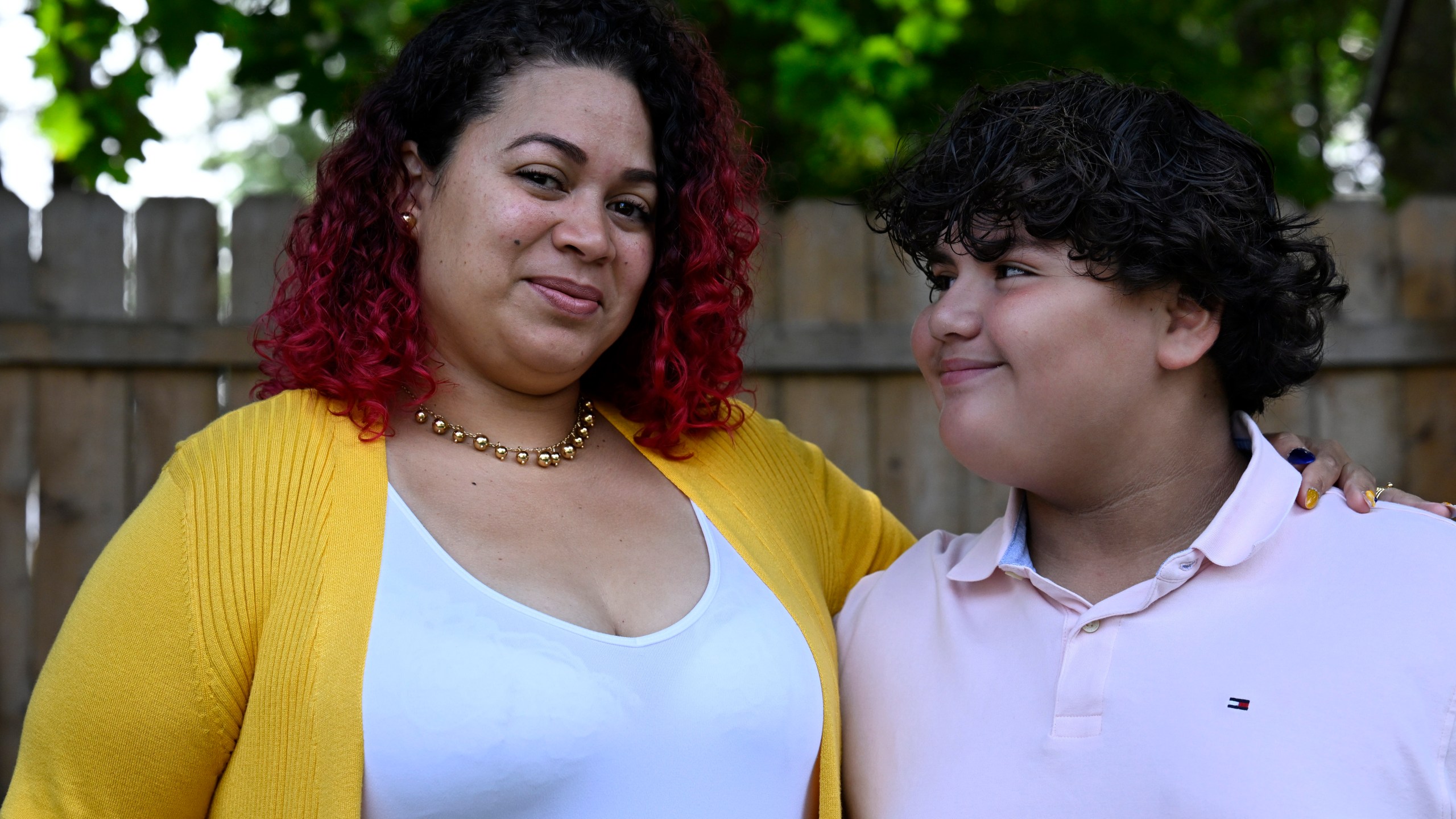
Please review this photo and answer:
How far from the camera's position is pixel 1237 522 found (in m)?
1.62

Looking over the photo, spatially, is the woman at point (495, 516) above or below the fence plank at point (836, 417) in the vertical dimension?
above

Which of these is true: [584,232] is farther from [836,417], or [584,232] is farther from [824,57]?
[824,57]

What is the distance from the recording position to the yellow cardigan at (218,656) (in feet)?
4.99

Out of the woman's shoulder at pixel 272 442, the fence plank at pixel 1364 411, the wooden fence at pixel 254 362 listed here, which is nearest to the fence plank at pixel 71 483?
the wooden fence at pixel 254 362

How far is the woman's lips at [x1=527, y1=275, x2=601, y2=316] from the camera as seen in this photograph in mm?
1796

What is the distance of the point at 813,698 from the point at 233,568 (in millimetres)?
878

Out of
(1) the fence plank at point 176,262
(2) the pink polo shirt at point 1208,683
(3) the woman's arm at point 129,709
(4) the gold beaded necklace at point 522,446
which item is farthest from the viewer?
(1) the fence plank at point 176,262

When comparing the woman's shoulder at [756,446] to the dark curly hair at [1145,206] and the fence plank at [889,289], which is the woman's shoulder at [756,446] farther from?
the fence plank at [889,289]

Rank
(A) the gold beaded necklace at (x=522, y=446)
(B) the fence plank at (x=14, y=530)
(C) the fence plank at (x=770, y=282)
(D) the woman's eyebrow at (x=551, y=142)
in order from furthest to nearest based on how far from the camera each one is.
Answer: (C) the fence plank at (x=770, y=282) → (B) the fence plank at (x=14, y=530) → (A) the gold beaded necklace at (x=522, y=446) → (D) the woman's eyebrow at (x=551, y=142)

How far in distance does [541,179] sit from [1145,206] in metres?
0.90

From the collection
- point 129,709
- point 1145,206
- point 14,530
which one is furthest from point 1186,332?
point 14,530

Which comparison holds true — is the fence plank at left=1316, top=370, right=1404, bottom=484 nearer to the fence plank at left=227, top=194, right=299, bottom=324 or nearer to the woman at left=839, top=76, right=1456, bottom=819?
the woman at left=839, top=76, right=1456, bottom=819

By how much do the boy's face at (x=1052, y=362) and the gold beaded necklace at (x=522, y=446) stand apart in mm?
650

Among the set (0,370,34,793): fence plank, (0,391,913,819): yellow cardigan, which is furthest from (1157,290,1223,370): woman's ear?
(0,370,34,793): fence plank
